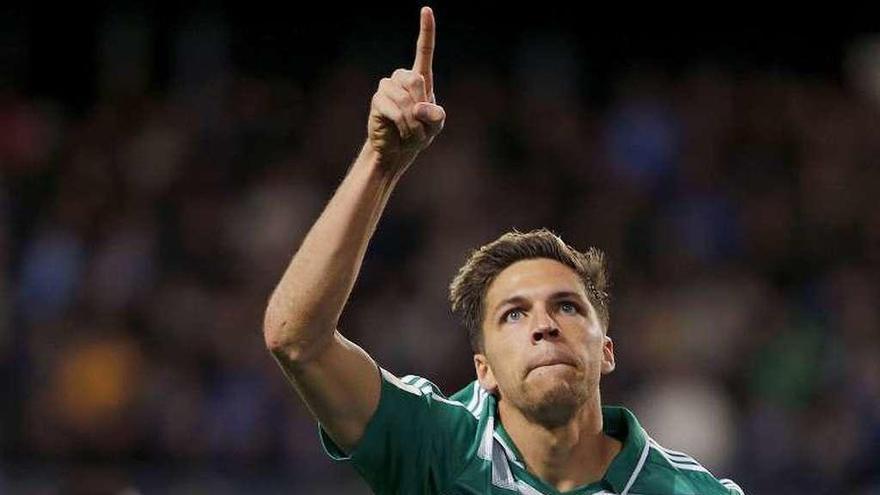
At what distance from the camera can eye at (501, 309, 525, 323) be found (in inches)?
177

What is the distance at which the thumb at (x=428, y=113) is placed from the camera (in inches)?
145

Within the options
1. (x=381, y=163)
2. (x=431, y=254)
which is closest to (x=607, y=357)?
(x=381, y=163)

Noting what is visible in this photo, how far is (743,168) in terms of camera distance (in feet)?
38.9

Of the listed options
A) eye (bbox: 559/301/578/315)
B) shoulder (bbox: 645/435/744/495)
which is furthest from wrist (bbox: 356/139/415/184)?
shoulder (bbox: 645/435/744/495)

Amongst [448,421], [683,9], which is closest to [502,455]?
[448,421]

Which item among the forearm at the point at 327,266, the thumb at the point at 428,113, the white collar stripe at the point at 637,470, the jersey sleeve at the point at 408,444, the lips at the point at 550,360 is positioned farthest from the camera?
the white collar stripe at the point at 637,470

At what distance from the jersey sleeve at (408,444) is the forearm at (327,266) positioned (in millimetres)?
368

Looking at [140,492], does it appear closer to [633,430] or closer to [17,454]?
[17,454]

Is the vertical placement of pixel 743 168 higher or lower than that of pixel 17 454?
higher

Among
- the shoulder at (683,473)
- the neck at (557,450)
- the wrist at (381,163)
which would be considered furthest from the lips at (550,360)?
the wrist at (381,163)

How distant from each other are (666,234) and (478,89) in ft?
7.08

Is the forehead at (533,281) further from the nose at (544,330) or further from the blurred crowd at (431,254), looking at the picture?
the blurred crowd at (431,254)

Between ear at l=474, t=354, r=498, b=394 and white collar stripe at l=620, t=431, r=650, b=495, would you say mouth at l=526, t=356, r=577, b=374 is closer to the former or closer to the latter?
ear at l=474, t=354, r=498, b=394

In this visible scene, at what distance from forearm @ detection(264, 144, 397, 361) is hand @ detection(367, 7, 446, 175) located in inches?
1.6
